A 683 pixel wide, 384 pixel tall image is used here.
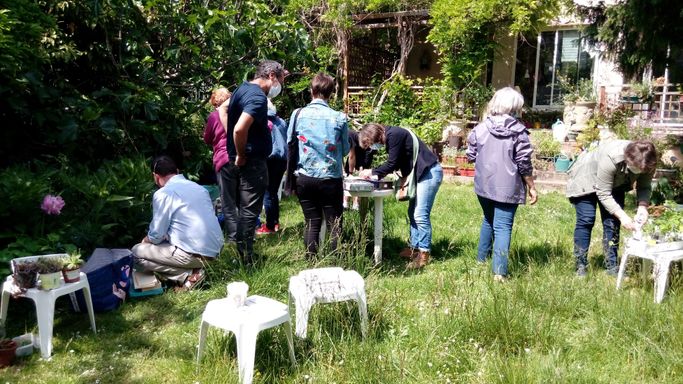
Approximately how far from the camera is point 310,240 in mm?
4352

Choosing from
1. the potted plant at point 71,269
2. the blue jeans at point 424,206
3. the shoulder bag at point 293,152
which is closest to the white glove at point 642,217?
the blue jeans at point 424,206

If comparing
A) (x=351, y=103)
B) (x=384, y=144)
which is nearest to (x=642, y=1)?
(x=384, y=144)

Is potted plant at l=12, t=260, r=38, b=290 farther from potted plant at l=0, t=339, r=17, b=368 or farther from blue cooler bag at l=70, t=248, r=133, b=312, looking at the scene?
blue cooler bag at l=70, t=248, r=133, b=312

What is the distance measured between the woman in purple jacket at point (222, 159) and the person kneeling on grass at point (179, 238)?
1.90ft

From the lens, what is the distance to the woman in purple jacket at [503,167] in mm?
4254

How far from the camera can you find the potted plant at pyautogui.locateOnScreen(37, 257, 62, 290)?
326cm

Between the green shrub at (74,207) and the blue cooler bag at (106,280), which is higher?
the green shrub at (74,207)

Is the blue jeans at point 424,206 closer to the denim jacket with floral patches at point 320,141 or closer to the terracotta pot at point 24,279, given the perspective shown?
the denim jacket with floral patches at point 320,141

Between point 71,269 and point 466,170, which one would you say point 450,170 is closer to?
point 466,170

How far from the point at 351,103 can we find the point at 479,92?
10.2ft

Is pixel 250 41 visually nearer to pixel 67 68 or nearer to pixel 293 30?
pixel 293 30

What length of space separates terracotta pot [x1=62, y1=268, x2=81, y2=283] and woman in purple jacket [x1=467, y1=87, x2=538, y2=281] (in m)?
2.96

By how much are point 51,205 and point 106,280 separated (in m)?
0.81

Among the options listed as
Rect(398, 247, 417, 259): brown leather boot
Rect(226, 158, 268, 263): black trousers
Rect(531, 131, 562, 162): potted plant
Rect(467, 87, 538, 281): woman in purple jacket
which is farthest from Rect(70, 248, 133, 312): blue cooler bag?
Rect(531, 131, 562, 162): potted plant
